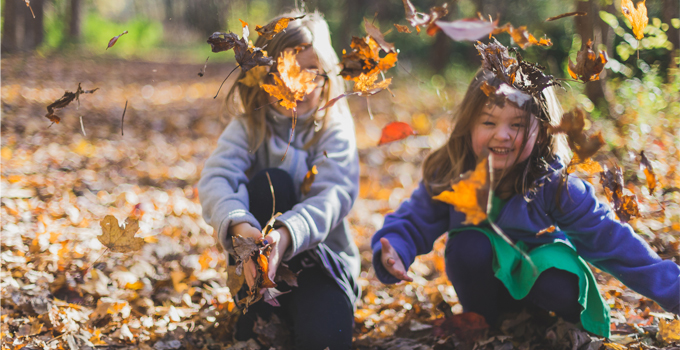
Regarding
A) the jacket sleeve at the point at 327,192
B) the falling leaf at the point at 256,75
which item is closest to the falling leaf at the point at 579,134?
the jacket sleeve at the point at 327,192

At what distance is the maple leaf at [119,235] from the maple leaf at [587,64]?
140cm

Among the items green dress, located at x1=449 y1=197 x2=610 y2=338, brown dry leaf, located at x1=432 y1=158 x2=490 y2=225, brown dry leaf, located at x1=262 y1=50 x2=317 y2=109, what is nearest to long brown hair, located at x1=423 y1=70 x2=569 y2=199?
green dress, located at x1=449 y1=197 x2=610 y2=338

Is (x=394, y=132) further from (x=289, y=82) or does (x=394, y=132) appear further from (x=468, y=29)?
(x=468, y=29)

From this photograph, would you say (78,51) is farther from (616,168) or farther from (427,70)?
(616,168)

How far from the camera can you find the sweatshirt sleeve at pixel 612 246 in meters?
1.47

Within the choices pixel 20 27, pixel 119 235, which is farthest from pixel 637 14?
pixel 20 27

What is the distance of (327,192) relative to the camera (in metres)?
1.75

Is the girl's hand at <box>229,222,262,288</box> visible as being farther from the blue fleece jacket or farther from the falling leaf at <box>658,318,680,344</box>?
the falling leaf at <box>658,318,680,344</box>

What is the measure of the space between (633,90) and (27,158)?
465 cm

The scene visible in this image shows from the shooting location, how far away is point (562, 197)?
163cm

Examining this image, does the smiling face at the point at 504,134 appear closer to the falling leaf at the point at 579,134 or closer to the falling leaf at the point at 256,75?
the falling leaf at the point at 579,134

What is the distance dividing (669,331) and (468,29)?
129 cm

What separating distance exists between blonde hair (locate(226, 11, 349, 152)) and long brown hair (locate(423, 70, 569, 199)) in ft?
1.61

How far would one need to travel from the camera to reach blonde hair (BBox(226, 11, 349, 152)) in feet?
5.95
